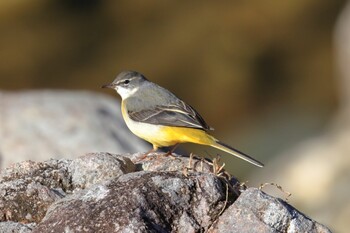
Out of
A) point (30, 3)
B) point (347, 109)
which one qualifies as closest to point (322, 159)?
point (347, 109)

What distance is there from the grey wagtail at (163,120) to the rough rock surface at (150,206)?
2.39 meters

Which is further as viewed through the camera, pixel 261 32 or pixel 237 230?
pixel 261 32

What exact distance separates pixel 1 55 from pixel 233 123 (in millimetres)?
6387

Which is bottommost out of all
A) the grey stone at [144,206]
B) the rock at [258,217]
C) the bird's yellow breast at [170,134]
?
the bird's yellow breast at [170,134]

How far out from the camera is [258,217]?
6746mm

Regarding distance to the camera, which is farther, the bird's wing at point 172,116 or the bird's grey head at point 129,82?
the bird's grey head at point 129,82

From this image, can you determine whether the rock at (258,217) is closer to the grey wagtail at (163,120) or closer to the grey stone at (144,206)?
the grey stone at (144,206)

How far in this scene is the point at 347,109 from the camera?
76.5ft

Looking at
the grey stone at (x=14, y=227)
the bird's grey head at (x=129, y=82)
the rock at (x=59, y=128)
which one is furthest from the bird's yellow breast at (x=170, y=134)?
the rock at (x=59, y=128)

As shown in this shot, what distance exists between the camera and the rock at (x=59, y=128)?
1420 cm

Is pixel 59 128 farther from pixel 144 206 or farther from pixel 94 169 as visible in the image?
pixel 144 206

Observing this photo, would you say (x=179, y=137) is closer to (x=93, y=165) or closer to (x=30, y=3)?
(x=93, y=165)

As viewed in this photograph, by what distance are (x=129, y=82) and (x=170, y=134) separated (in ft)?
4.06

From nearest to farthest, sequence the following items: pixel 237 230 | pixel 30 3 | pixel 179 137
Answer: pixel 237 230 → pixel 179 137 → pixel 30 3
